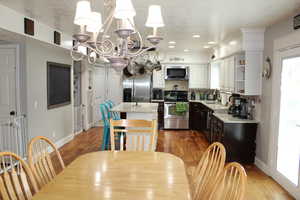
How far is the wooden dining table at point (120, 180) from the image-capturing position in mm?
1379

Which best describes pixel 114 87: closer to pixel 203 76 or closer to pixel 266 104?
pixel 203 76

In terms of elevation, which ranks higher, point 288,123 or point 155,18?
Answer: point 155,18

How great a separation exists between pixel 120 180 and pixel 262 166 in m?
3.18

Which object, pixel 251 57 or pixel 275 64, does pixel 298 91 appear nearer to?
pixel 275 64

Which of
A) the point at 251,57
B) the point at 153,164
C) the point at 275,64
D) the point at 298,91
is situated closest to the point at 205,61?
the point at 251,57

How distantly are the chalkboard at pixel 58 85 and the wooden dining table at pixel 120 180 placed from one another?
2.94m

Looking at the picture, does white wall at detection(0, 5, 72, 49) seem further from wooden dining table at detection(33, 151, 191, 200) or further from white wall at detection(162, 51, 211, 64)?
white wall at detection(162, 51, 211, 64)

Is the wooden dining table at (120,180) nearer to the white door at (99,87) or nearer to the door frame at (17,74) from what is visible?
the door frame at (17,74)

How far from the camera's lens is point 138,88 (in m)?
7.33

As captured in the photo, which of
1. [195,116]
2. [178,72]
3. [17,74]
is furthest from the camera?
[178,72]

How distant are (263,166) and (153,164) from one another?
2.76 metres

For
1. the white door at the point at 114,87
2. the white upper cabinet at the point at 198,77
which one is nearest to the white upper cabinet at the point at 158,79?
the white upper cabinet at the point at 198,77

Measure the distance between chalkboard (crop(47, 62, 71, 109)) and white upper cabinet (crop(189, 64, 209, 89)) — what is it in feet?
12.6

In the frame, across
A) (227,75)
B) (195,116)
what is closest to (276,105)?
(227,75)
